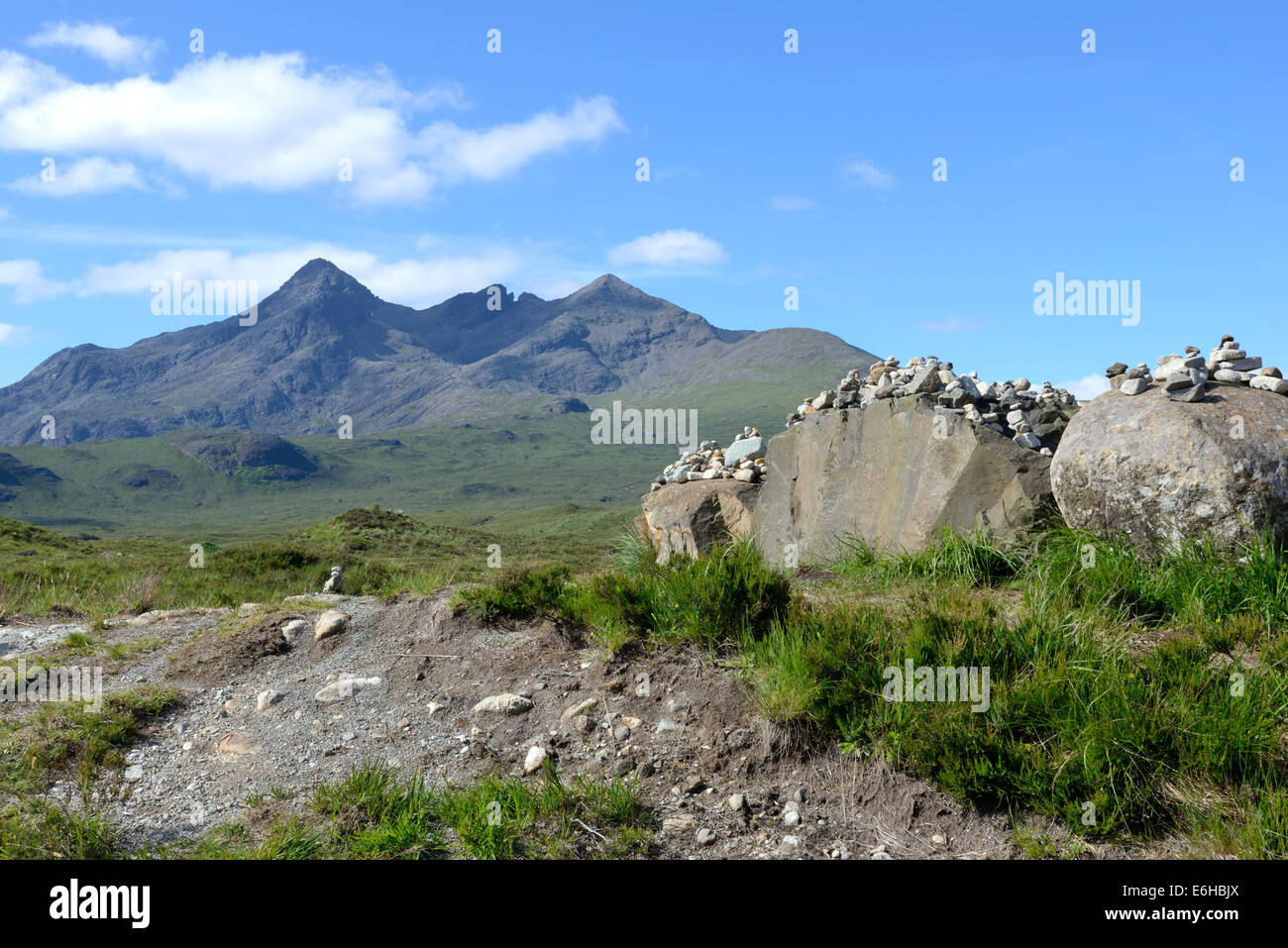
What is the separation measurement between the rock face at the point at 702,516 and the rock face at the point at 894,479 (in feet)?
0.99

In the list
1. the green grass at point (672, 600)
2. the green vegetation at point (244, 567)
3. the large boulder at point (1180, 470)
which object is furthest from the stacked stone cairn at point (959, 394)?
the green vegetation at point (244, 567)

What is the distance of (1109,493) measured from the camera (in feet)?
28.0

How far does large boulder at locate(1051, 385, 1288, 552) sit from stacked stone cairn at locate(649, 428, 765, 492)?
197 inches

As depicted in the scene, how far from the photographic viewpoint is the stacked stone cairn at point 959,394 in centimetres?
1011

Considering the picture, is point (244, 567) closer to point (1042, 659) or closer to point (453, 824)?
point (453, 824)

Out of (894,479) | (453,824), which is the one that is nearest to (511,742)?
(453,824)

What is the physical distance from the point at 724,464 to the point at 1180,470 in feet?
23.2

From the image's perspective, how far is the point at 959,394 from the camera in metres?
10.2

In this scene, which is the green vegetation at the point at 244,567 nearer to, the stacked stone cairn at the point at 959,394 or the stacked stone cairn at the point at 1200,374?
the stacked stone cairn at the point at 959,394

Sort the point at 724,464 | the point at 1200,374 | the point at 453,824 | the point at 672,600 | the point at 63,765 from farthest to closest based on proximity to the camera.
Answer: the point at 724,464
the point at 1200,374
the point at 672,600
the point at 63,765
the point at 453,824

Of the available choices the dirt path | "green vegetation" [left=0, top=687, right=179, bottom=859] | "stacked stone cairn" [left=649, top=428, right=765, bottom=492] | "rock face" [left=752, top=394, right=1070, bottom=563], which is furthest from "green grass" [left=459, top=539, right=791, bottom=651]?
"stacked stone cairn" [left=649, top=428, right=765, bottom=492]
